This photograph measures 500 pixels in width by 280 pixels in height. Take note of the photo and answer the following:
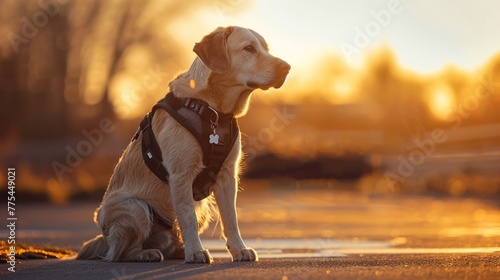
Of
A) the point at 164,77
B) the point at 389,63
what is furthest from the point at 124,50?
the point at 389,63

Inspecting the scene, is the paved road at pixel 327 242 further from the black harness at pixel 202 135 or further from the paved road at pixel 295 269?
the black harness at pixel 202 135

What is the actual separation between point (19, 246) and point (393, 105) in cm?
6504

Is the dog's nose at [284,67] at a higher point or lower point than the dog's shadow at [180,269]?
higher

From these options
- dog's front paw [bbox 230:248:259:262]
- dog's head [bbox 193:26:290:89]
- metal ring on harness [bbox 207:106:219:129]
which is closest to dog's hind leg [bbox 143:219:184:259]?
dog's front paw [bbox 230:248:259:262]

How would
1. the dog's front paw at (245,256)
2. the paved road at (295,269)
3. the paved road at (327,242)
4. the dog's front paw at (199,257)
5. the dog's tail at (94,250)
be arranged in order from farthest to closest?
1. the dog's tail at (94,250)
2. the dog's front paw at (245,256)
3. the dog's front paw at (199,257)
4. the paved road at (327,242)
5. the paved road at (295,269)

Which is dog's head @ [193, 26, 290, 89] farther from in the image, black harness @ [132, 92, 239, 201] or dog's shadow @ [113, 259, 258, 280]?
dog's shadow @ [113, 259, 258, 280]

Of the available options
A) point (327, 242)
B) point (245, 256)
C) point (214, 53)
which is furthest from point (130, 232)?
point (327, 242)

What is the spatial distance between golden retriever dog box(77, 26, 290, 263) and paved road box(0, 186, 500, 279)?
307mm

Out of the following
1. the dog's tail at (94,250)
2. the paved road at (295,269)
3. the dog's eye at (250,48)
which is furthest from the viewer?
the dog's tail at (94,250)

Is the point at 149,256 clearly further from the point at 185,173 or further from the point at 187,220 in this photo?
the point at 185,173

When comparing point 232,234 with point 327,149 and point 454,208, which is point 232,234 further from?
point 327,149

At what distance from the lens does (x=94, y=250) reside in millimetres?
7980

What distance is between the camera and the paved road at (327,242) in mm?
6414

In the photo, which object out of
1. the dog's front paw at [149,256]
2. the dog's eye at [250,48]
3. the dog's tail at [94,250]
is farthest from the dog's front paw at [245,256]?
the dog's eye at [250,48]
